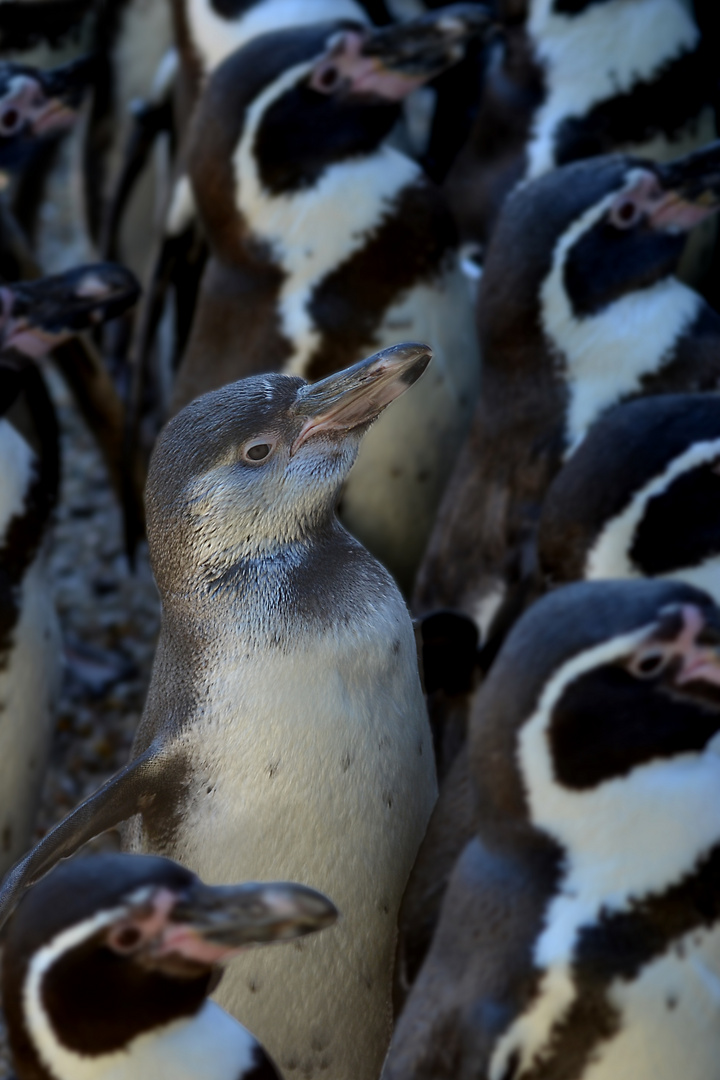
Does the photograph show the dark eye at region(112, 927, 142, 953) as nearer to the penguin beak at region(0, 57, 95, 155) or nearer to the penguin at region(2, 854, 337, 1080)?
the penguin at region(2, 854, 337, 1080)

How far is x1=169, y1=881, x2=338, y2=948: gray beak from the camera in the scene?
5.01 feet

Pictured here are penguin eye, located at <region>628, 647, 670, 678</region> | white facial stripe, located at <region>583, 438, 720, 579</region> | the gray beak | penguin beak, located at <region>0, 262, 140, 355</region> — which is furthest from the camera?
penguin beak, located at <region>0, 262, 140, 355</region>

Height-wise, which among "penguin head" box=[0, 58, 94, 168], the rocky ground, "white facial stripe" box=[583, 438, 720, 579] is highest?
"penguin head" box=[0, 58, 94, 168]

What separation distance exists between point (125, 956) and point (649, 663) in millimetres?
564

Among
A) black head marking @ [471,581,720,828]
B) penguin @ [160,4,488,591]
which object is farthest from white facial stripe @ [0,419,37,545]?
black head marking @ [471,581,720,828]

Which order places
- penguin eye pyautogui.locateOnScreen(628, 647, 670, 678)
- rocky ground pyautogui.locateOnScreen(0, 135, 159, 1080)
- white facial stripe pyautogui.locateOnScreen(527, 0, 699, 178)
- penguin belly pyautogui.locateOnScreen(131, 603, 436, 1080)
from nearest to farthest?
1. penguin eye pyautogui.locateOnScreen(628, 647, 670, 678)
2. penguin belly pyautogui.locateOnScreen(131, 603, 436, 1080)
3. white facial stripe pyautogui.locateOnScreen(527, 0, 699, 178)
4. rocky ground pyautogui.locateOnScreen(0, 135, 159, 1080)

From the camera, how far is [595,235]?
256 cm

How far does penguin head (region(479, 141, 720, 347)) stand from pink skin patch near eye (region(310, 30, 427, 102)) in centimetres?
49

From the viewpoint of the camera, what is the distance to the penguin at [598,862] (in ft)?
5.33

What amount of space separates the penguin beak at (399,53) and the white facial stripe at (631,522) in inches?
45.7

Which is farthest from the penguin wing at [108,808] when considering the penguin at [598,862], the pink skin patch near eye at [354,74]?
the pink skin patch near eye at [354,74]

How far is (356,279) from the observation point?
2.90 m

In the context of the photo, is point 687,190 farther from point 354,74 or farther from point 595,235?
point 354,74

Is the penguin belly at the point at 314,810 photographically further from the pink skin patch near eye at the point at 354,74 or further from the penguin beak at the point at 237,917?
the pink skin patch near eye at the point at 354,74
